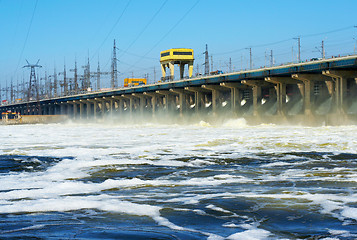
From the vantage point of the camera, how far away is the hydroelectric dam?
66.8 meters

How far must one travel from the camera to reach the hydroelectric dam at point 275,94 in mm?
66812

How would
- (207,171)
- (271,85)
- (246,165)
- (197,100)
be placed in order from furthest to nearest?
(197,100)
(271,85)
(246,165)
(207,171)

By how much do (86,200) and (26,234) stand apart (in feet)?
11.7

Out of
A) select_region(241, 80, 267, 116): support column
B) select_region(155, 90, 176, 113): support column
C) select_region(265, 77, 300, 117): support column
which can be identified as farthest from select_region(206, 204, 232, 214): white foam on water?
select_region(155, 90, 176, 113): support column

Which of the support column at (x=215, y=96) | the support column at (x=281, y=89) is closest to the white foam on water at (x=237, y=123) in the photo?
the support column at (x=281, y=89)

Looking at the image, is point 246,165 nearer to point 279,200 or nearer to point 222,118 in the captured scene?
point 279,200

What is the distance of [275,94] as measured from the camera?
87188 mm

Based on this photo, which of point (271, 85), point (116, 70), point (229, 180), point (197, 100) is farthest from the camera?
point (116, 70)

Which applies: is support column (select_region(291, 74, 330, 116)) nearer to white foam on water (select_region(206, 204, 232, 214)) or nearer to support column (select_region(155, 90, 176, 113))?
support column (select_region(155, 90, 176, 113))

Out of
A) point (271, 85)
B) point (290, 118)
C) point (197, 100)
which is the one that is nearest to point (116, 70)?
point (197, 100)

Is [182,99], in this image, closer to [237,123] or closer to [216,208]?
[237,123]

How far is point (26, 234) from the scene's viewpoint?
342 inches

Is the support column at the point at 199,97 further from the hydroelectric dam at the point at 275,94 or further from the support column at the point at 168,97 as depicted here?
the support column at the point at 168,97

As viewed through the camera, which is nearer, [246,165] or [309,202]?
[309,202]
